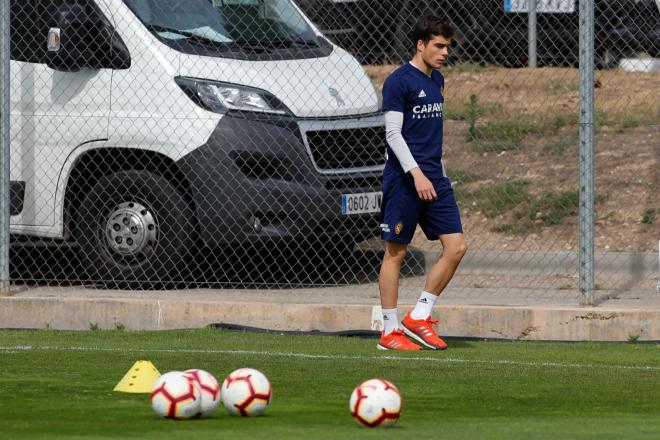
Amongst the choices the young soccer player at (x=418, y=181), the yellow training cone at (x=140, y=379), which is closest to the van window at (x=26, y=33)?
the young soccer player at (x=418, y=181)

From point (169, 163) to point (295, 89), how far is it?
1.06 metres

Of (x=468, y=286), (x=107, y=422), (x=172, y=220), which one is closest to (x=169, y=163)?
(x=172, y=220)

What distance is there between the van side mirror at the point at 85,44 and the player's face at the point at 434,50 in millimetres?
3077

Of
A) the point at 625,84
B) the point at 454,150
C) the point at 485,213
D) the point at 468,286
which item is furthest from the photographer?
the point at 625,84

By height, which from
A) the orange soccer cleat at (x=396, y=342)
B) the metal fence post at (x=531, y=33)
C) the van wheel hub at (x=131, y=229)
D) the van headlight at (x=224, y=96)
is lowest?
the orange soccer cleat at (x=396, y=342)

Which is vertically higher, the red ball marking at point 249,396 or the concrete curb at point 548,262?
the concrete curb at point 548,262

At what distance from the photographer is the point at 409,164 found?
898 cm

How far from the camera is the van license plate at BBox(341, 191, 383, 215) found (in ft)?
37.6

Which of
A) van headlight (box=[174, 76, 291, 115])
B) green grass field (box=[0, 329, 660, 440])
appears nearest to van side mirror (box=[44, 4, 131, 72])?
van headlight (box=[174, 76, 291, 115])

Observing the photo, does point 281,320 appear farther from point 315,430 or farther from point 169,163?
point 315,430

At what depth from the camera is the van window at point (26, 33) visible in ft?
38.7

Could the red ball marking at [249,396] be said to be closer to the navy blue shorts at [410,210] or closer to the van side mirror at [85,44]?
Result: the navy blue shorts at [410,210]

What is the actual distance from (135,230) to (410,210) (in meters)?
3.01

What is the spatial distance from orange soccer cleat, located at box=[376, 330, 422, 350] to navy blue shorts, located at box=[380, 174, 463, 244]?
565 mm
